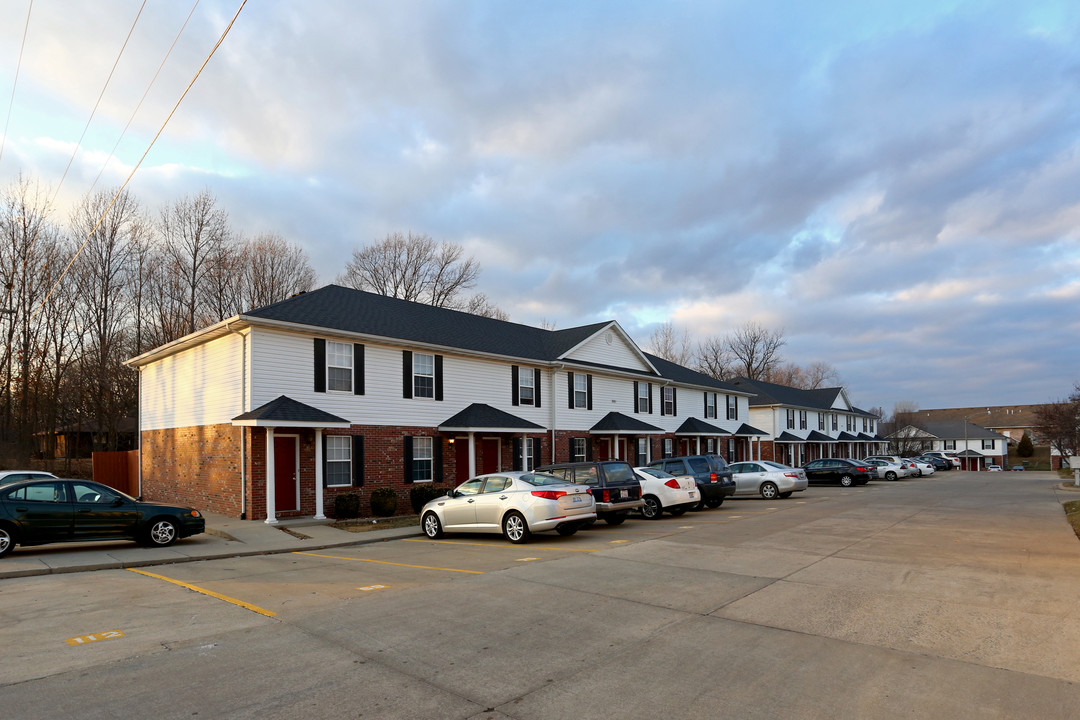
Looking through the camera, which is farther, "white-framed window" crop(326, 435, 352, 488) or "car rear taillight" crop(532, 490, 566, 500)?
"white-framed window" crop(326, 435, 352, 488)

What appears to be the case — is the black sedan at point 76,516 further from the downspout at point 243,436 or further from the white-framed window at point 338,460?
the white-framed window at point 338,460

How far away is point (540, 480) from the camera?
1402 cm

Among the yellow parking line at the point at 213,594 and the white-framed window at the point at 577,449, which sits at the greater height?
the white-framed window at the point at 577,449

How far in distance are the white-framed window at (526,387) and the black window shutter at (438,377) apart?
4313 millimetres

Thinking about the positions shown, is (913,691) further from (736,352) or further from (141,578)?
(736,352)

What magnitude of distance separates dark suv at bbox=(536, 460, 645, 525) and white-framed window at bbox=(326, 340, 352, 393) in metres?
7.01

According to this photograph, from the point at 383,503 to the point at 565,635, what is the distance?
542 inches

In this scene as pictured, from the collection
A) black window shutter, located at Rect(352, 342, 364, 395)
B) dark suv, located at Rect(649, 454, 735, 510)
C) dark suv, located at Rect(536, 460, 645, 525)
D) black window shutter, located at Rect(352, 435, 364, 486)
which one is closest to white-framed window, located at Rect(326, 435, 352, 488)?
black window shutter, located at Rect(352, 435, 364, 486)

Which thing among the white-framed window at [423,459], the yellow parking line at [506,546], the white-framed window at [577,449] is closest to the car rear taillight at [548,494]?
the yellow parking line at [506,546]

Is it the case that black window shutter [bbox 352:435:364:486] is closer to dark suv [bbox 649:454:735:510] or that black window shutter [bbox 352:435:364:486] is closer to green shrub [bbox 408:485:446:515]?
green shrub [bbox 408:485:446:515]

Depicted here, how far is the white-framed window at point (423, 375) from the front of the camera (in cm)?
2245

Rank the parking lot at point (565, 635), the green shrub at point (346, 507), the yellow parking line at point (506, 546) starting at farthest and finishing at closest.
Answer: the green shrub at point (346, 507)
the yellow parking line at point (506, 546)
the parking lot at point (565, 635)

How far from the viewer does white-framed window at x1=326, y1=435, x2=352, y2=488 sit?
64.2ft

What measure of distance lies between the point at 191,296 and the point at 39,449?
12147 mm
